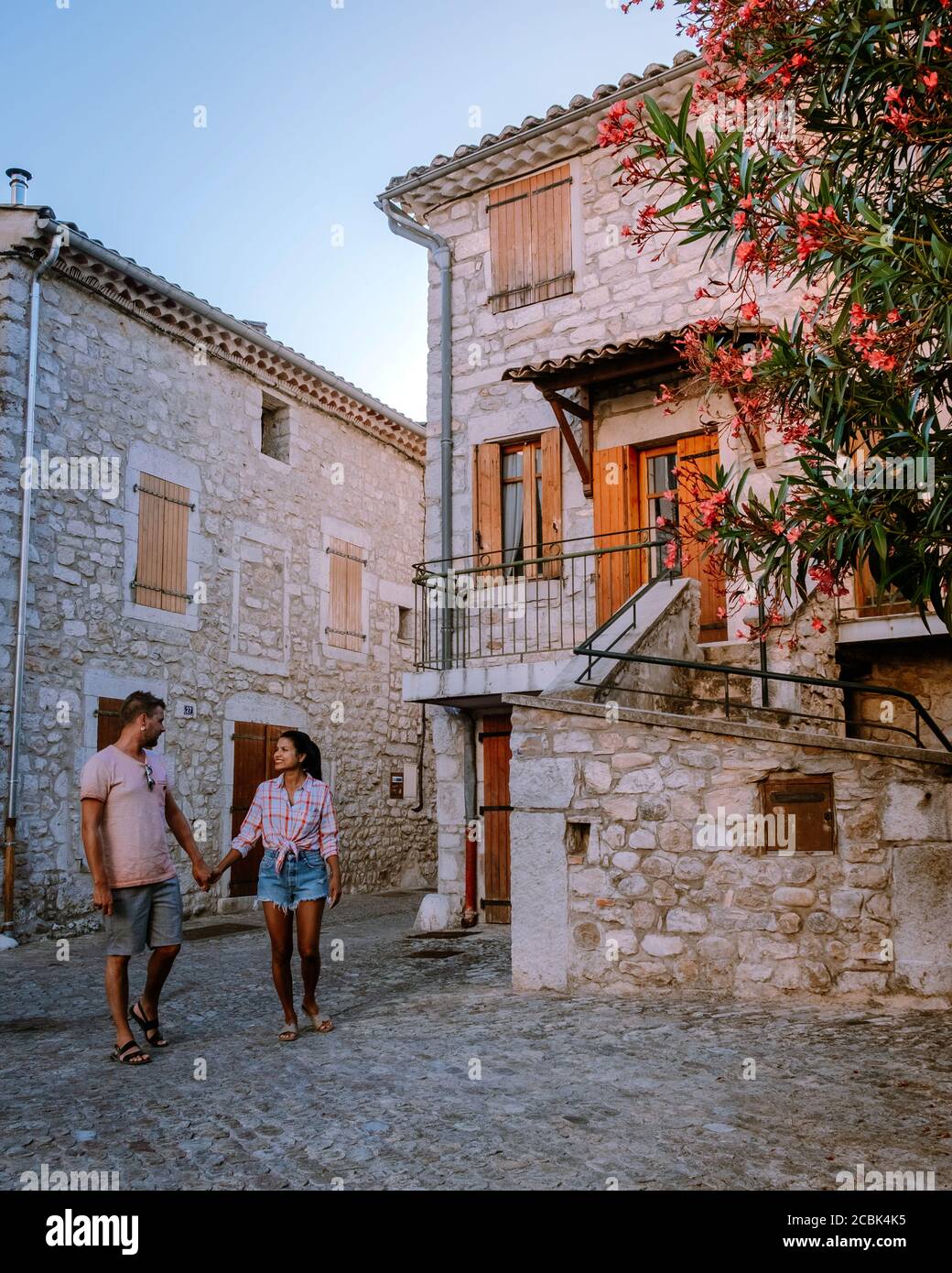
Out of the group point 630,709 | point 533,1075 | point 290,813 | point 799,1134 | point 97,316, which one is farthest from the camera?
point 97,316

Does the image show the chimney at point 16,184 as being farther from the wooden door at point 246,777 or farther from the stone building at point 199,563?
the wooden door at point 246,777

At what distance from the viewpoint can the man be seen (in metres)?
5.19

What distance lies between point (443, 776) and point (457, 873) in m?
0.97

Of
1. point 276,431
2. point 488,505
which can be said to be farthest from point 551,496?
point 276,431

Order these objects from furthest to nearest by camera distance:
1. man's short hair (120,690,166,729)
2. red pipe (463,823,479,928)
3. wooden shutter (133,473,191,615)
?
wooden shutter (133,473,191,615), red pipe (463,823,479,928), man's short hair (120,690,166,729)

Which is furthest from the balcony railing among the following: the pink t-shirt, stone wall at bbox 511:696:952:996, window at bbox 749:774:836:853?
the pink t-shirt

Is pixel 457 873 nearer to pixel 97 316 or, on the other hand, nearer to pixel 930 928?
pixel 930 928

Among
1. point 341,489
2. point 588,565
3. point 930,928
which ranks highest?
point 341,489

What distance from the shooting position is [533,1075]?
477 cm

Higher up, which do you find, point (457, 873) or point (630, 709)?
point (630, 709)

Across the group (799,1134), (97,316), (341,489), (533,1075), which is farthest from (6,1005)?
(341,489)

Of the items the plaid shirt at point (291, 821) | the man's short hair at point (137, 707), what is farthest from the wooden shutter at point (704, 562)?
the man's short hair at point (137, 707)

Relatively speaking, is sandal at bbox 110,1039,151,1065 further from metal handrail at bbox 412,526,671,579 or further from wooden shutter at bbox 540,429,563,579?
wooden shutter at bbox 540,429,563,579

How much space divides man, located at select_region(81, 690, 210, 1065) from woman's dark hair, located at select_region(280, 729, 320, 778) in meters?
0.68
